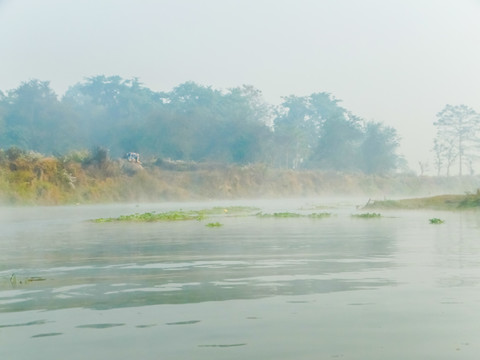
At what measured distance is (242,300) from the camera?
381 inches

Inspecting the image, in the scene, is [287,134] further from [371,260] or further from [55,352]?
[55,352]

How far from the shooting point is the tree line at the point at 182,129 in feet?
258

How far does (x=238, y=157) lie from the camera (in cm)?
8469

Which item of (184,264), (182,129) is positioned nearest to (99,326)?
(184,264)

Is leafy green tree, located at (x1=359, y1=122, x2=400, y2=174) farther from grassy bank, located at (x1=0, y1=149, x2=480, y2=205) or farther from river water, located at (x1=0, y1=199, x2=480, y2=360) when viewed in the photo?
river water, located at (x1=0, y1=199, x2=480, y2=360)

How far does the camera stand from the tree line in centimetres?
7856

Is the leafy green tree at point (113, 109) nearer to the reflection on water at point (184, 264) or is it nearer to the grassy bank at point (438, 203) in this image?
the grassy bank at point (438, 203)

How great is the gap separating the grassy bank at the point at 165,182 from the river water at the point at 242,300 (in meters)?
31.5

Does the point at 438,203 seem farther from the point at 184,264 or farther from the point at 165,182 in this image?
the point at 165,182

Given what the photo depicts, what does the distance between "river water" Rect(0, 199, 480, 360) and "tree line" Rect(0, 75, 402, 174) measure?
2381 inches

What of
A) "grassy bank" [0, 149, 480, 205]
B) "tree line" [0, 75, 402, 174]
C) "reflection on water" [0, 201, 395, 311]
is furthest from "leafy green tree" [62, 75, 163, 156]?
"reflection on water" [0, 201, 395, 311]

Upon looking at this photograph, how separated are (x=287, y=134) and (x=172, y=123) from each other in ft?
42.6

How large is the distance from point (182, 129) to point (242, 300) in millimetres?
72278


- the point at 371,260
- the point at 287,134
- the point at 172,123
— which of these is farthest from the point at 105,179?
the point at 371,260
